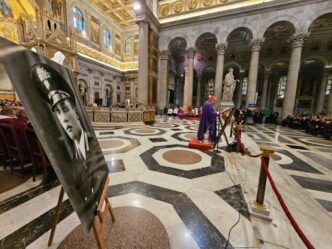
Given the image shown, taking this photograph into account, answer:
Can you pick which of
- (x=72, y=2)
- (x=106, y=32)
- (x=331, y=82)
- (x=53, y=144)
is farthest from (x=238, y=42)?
(x=53, y=144)

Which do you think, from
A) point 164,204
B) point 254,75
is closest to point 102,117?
point 164,204

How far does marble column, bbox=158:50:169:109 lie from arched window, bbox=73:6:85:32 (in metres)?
10.2

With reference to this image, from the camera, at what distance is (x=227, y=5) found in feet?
44.0

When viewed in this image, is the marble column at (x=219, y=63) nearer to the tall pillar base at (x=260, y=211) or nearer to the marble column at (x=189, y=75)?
the marble column at (x=189, y=75)

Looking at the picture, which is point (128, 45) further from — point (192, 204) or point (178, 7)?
point (192, 204)

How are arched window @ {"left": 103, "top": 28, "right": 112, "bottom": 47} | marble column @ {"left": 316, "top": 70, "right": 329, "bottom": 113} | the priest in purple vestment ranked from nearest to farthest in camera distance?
the priest in purple vestment → marble column @ {"left": 316, "top": 70, "right": 329, "bottom": 113} → arched window @ {"left": 103, "top": 28, "right": 112, "bottom": 47}

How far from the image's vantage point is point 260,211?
72.1 inches

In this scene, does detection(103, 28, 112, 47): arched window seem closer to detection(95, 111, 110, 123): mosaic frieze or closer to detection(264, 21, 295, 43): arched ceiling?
detection(95, 111, 110, 123): mosaic frieze

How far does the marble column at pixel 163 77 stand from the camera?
1532cm

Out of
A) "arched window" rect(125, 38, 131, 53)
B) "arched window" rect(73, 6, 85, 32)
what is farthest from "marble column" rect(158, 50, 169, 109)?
"arched window" rect(125, 38, 131, 53)

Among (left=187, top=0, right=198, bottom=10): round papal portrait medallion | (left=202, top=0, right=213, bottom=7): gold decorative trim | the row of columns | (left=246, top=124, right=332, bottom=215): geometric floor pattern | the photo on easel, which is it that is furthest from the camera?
(left=187, top=0, right=198, bottom=10): round papal portrait medallion

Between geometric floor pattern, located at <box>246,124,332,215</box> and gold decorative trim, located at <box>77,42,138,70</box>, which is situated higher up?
gold decorative trim, located at <box>77,42,138,70</box>

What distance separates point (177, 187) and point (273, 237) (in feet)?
4.31

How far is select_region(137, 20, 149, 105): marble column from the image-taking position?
491 inches
